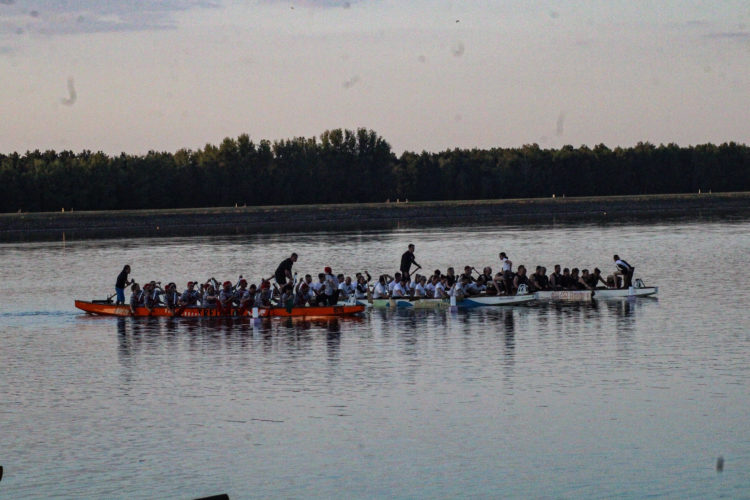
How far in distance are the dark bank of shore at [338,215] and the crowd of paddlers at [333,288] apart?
292 ft

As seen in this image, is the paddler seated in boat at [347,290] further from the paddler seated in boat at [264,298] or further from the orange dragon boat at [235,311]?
the paddler seated in boat at [264,298]

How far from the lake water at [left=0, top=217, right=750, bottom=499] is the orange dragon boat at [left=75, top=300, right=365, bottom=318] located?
76 cm

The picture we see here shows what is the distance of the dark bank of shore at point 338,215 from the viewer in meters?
151

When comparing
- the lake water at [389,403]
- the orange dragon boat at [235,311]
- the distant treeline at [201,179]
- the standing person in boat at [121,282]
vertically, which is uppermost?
the distant treeline at [201,179]

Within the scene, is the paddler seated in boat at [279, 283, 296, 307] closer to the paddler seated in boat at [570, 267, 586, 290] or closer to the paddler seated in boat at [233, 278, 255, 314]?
the paddler seated in boat at [233, 278, 255, 314]

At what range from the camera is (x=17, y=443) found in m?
25.8

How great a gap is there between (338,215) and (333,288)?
408 feet

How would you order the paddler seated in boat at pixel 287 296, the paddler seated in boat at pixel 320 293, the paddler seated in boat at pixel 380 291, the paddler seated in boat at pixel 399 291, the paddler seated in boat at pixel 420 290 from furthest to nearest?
the paddler seated in boat at pixel 380 291
the paddler seated in boat at pixel 399 291
the paddler seated in boat at pixel 420 290
the paddler seated in boat at pixel 320 293
the paddler seated in boat at pixel 287 296

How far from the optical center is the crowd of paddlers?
47.4 metres

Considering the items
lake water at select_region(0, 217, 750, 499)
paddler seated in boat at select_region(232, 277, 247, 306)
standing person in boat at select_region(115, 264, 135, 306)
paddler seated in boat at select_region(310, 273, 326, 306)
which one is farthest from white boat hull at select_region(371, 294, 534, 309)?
standing person in boat at select_region(115, 264, 135, 306)

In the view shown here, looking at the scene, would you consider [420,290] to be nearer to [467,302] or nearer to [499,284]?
[467,302]

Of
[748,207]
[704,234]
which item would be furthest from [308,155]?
[704,234]

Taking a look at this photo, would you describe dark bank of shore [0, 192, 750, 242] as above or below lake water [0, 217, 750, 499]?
above

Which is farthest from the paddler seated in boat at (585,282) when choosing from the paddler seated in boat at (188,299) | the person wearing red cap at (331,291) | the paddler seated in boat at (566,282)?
the paddler seated in boat at (188,299)
